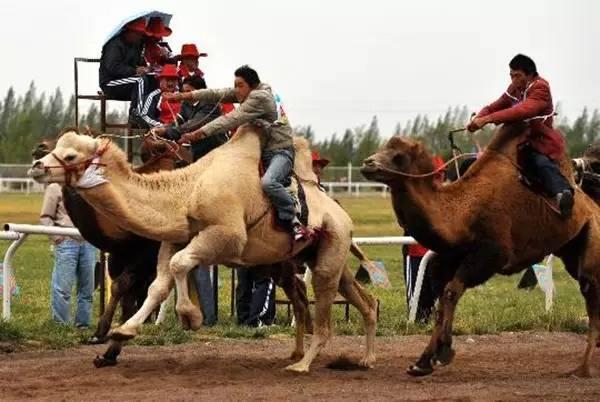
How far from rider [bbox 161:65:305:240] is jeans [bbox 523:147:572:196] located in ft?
8.13

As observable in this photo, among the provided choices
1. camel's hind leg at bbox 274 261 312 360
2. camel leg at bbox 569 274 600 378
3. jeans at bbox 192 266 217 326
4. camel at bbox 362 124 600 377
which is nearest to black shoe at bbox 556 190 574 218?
camel at bbox 362 124 600 377

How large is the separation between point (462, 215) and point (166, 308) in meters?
5.38

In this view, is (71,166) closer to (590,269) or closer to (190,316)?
(190,316)

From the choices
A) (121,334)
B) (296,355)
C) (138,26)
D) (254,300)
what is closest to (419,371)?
(296,355)

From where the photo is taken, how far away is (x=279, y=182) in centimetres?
1381

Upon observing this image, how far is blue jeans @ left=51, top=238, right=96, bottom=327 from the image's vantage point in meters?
16.6

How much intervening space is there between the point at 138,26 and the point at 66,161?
402 centimetres

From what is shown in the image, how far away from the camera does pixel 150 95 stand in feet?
52.8

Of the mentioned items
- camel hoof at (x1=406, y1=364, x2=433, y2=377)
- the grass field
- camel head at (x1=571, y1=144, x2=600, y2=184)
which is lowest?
the grass field

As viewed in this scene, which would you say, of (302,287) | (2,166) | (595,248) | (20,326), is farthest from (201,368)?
(2,166)

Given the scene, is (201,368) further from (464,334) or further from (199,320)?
(464,334)

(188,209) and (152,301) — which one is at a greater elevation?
(188,209)

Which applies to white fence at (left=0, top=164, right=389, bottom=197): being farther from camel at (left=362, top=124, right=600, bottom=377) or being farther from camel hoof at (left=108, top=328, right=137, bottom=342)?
camel hoof at (left=108, top=328, right=137, bottom=342)

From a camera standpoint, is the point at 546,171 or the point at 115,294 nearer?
the point at 546,171
